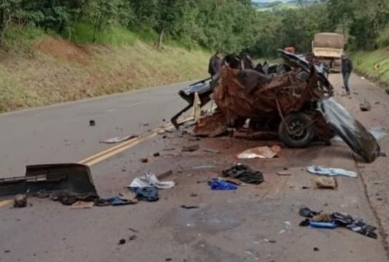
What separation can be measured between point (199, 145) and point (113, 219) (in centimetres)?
551

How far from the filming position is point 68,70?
99.5 feet

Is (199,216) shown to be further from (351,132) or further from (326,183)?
(351,132)

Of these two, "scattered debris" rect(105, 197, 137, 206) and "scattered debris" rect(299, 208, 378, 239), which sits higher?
"scattered debris" rect(299, 208, 378, 239)

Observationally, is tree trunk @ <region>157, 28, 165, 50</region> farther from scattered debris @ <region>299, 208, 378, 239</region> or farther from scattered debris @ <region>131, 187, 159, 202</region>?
scattered debris @ <region>299, 208, 378, 239</region>

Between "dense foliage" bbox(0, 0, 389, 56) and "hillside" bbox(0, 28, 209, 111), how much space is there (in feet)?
3.70

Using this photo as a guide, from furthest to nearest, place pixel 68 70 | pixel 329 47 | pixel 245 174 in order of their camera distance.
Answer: pixel 329 47, pixel 68 70, pixel 245 174

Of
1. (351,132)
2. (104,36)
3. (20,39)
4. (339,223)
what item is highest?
(351,132)

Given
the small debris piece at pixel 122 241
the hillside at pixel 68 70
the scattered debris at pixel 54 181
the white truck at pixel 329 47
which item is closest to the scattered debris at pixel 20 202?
the scattered debris at pixel 54 181

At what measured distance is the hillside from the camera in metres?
24.8

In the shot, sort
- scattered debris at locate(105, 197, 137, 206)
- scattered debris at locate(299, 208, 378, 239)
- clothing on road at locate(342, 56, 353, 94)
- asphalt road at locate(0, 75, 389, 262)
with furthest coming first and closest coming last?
1. clothing on road at locate(342, 56, 353, 94)
2. scattered debris at locate(105, 197, 137, 206)
3. scattered debris at locate(299, 208, 378, 239)
4. asphalt road at locate(0, 75, 389, 262)

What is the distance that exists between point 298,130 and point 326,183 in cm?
348

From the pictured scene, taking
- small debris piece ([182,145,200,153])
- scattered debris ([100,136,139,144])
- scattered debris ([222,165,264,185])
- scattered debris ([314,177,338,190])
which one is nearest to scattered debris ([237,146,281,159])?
small debris piece ([182,145,200,153])

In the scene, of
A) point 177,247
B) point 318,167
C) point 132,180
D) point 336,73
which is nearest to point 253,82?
point 318,167

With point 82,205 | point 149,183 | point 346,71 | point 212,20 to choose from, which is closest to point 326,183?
point 149,183
